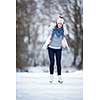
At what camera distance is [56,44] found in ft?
8.57

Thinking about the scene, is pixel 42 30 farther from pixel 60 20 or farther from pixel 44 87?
pixel 44 87

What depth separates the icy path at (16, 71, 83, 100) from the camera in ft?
8.43

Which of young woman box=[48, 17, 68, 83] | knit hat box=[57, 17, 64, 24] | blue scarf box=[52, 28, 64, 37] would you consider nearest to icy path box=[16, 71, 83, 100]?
young woman box=[48, 17, 68, 83]

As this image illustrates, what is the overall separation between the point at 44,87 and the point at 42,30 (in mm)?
511

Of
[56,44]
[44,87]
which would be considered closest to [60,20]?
[56,44]

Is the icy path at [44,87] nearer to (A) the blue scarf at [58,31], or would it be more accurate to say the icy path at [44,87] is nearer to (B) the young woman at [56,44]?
(B) the young woman at [56,44]

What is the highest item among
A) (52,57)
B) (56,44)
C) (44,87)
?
(56,44)

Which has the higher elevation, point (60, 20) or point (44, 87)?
point (60, 20)

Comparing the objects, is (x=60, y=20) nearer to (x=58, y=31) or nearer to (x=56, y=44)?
(x=58, y=31)
